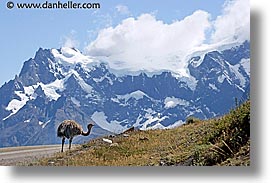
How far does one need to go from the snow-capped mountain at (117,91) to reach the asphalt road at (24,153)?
0.52ft

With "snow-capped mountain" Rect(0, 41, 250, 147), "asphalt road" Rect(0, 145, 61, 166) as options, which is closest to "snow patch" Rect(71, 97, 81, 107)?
"snow-capped mountain" Rect(0, 41, 250, 147)

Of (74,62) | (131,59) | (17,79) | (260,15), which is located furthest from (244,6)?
(17,79)

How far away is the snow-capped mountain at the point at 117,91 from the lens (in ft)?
21.8

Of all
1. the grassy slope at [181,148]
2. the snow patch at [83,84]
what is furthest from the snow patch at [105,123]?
the snow patch at [83,84]

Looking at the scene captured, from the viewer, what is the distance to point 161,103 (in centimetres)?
687

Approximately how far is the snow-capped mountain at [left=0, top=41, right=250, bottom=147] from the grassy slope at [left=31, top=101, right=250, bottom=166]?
15 centimetres

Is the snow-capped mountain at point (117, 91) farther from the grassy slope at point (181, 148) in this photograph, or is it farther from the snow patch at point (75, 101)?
the grassy slope at point (181, 148)

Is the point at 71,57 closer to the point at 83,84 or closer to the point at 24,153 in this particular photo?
the point at 83,84

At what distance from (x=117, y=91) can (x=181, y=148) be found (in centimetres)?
82

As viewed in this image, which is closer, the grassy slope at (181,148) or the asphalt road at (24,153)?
the grassy slope at (181,148)

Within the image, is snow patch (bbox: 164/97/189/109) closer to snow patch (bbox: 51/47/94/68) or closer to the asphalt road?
snow patch (bbox: 51/47/94/68)

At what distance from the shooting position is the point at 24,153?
7445mm
